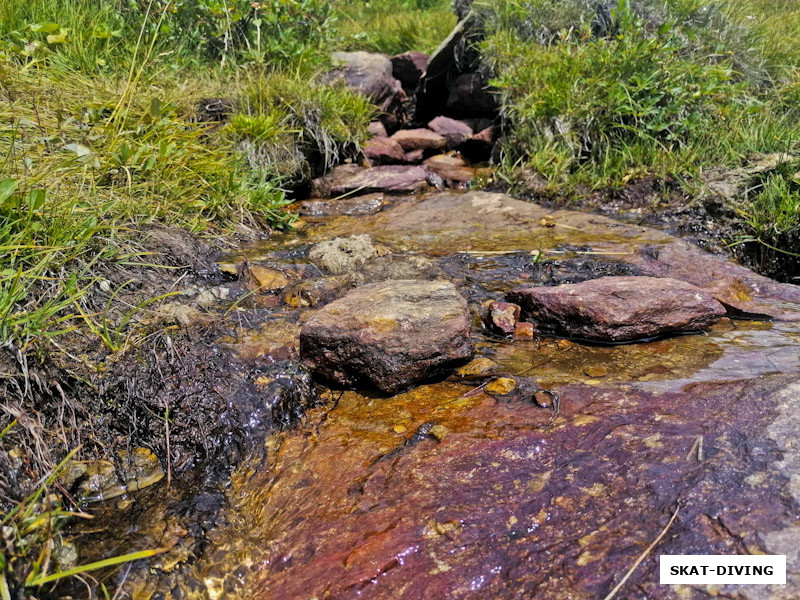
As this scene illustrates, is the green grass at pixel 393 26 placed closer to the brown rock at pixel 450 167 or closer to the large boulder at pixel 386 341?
the brown rock at pixel 450 167

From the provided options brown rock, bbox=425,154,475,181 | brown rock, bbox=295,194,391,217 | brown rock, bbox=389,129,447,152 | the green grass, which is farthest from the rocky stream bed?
the green grass

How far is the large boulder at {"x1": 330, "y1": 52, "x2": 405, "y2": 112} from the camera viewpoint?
6.66 meters

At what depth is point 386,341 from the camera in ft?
7.95

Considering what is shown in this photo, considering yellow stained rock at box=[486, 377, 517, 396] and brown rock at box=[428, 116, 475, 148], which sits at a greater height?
brown rock at box=[428, 116, 475, 148]

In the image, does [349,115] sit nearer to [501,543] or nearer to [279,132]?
[279,132]

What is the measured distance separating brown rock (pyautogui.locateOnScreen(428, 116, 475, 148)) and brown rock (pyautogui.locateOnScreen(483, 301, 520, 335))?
423 centimetres

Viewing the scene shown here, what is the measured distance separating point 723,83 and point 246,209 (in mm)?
4427

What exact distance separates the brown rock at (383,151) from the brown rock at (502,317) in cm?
339

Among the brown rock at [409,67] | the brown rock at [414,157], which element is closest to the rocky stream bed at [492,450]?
the brown rock at [414,157]

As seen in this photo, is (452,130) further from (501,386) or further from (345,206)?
(501,386)

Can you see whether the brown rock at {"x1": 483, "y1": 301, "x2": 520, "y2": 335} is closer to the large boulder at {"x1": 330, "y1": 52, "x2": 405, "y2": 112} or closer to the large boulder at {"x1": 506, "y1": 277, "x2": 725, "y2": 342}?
the large boulder at {"x1": 506, "y1": 277, "x2": 725, "y2": 342}

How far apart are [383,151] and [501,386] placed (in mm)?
4156

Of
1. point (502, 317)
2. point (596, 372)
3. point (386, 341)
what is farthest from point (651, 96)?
point (386, 341)

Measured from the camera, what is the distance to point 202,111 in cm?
520
